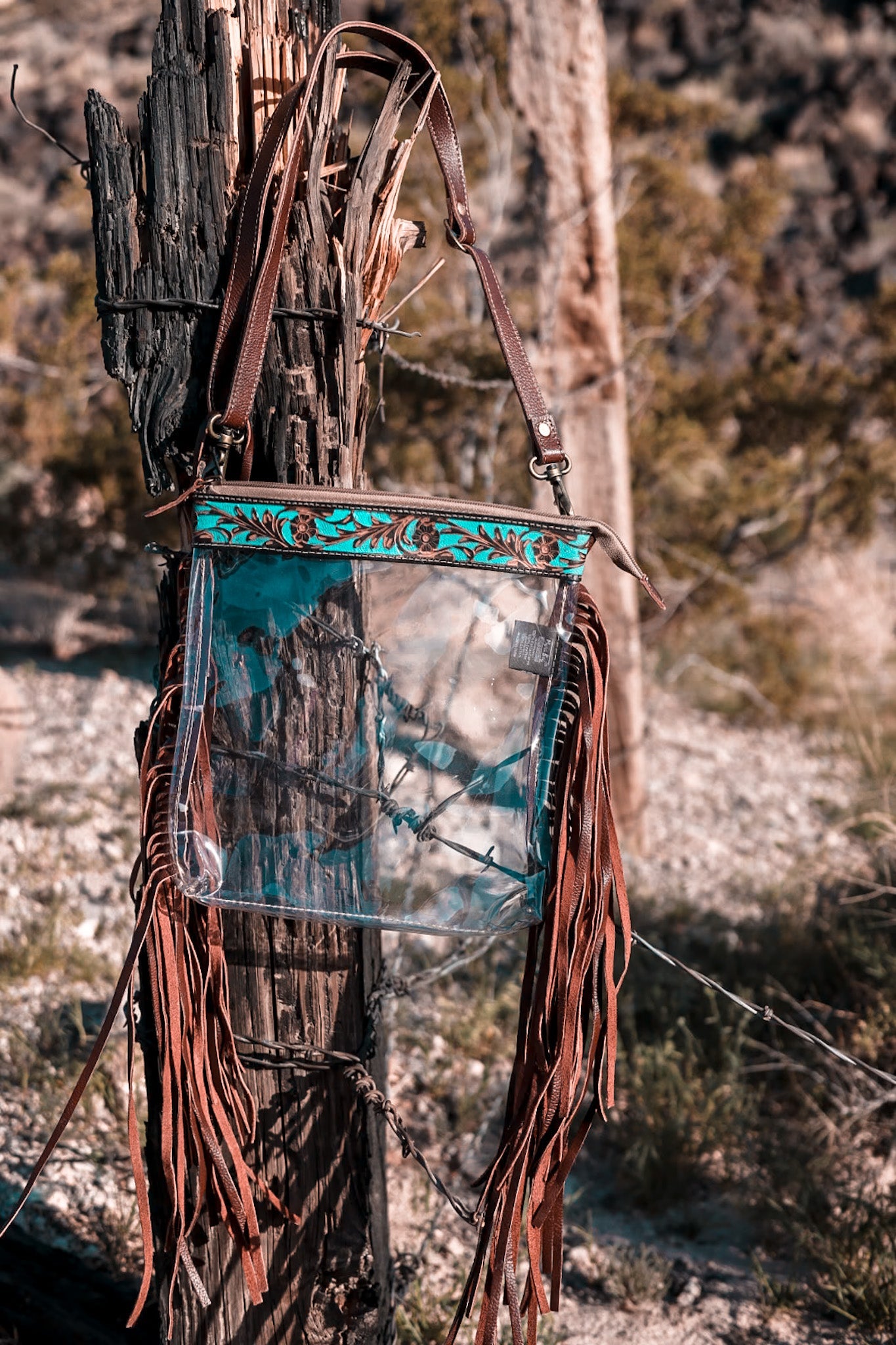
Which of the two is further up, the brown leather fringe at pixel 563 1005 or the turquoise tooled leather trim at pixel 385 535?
the turquoise tooled leather trim at pixel 385 535

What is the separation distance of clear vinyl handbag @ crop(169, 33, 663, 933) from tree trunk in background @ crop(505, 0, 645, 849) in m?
2.54

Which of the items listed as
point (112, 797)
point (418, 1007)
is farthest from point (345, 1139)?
point (112, 797)

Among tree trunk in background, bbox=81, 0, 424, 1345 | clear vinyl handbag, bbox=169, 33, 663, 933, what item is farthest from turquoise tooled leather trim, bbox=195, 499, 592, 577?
tree trunk in background, bbox=81, 0, 424, 1345

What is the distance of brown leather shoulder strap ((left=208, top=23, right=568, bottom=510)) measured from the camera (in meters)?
1.16

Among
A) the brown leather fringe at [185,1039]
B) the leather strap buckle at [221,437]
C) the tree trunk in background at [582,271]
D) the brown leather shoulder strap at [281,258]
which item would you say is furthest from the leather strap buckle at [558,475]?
the tree trunk in background at [582,271]

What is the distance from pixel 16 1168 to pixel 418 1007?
119 cm

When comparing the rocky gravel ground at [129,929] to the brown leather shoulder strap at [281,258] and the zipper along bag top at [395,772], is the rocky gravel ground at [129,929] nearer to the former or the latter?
the zipper along bag top at [395,772]

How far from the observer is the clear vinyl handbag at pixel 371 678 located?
1.20 meters

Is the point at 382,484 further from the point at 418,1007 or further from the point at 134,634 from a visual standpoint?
the point at 418,1007

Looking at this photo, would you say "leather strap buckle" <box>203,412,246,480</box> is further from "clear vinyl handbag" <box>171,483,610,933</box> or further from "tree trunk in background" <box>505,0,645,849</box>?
"tree trunk in background" <box>505,0,645,849</box>

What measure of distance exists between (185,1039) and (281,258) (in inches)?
36.2

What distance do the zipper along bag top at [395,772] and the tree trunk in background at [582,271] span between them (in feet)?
8.26

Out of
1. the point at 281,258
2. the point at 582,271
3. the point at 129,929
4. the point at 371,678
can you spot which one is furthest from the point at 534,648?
the point at 582,271

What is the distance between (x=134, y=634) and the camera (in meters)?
6.95
